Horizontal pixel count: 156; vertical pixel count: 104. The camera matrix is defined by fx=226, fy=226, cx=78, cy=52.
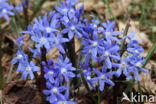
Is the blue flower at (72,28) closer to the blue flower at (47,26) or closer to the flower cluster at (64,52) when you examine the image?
the flower cluster at (64,52)

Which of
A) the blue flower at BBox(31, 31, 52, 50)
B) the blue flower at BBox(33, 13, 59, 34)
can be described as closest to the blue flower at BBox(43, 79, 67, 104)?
the blue flower at BBox(31, 31, 52, 50)

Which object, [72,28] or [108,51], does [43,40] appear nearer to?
[72,28]

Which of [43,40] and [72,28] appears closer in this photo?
[43,40]

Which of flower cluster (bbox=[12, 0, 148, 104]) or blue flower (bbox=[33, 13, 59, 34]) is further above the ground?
blue flower (bbox=[33, 13, 59, 34])

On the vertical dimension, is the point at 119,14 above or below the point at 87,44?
above

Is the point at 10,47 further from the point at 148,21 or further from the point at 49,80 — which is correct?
the point at 148,21

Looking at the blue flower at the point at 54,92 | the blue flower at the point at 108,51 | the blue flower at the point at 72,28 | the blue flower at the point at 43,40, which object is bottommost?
the blue flower at the point at 54,92

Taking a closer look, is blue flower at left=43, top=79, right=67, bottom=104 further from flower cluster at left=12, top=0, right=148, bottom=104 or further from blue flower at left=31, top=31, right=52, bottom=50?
blue flower at left=31, top=31, right=52, bottom=50

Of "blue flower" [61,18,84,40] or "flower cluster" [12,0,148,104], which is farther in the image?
"blue flower" [61,18,84,40]

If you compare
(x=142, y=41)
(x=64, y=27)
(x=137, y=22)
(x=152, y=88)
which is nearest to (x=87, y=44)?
(x=64, y=27)

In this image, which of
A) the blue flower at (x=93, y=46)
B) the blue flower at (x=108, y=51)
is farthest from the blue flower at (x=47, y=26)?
the blue flower at (x=108, y=51)

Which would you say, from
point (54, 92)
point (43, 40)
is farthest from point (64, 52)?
point (54, 92)
